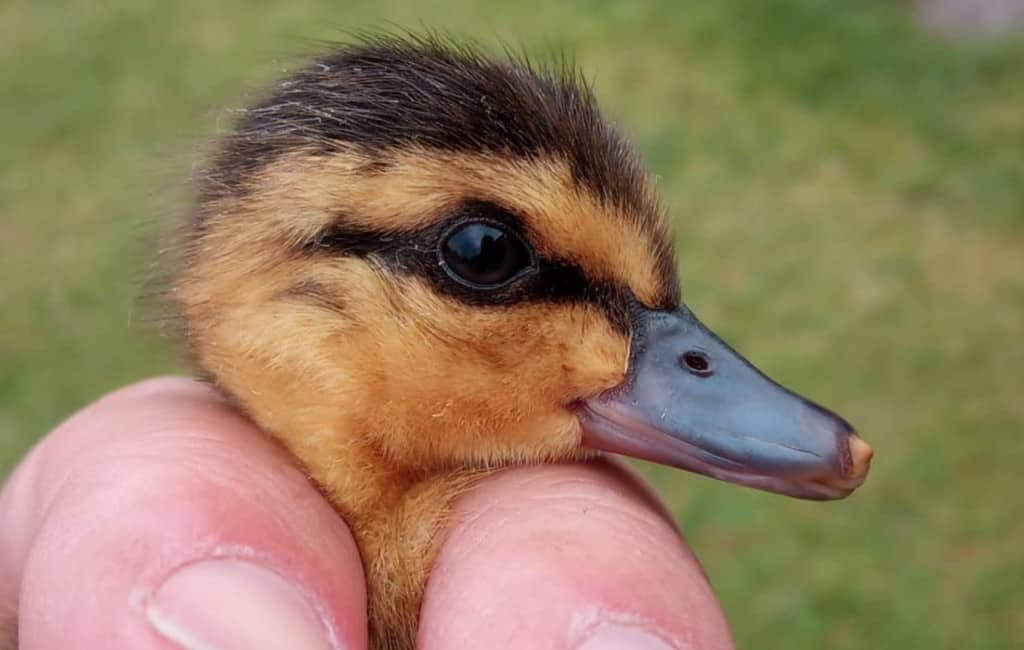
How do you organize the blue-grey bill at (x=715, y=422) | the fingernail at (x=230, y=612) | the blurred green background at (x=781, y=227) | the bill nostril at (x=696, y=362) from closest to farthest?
the fingernail at (x=230, y=612)
the blue-grey bill at (x=715, y=422)
the bill nostril at (x=696, y=362)
the blurred green background at (x=781, y=227)

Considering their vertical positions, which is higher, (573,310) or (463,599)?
(573,310)

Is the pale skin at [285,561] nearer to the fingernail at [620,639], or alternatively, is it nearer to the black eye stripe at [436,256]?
the fingernail at [620,639]

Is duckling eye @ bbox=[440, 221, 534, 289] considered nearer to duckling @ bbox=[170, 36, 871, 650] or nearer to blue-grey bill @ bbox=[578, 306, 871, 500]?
duckling @ bbox=[170, 36, 871, 650]

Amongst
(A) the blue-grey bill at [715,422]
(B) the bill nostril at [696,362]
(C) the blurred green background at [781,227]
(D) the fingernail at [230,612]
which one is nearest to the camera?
(D) the fingernail at [230,612]

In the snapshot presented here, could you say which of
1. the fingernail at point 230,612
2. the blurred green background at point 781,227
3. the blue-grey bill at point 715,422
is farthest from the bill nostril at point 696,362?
the blurred green background at point 781,227

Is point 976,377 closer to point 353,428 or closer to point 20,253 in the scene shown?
point 353,428

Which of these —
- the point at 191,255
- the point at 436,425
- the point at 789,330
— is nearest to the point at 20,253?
the point at 789,330

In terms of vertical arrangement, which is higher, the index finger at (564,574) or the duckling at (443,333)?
the duckling at (443,333)

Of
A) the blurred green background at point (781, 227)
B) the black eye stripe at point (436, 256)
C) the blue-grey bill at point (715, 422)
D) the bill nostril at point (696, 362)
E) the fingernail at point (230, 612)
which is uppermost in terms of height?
the black eye stripe at point (436, 256)
